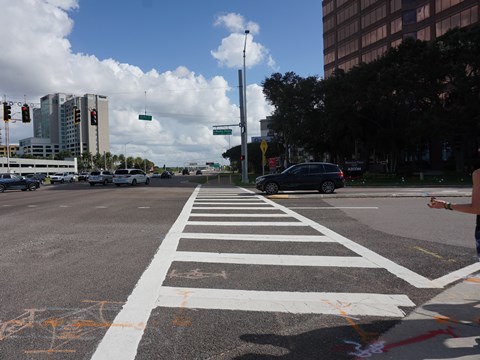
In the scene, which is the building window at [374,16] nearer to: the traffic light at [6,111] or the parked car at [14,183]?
the parked car at [14,183]

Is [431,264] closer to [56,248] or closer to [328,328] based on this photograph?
[328,328]

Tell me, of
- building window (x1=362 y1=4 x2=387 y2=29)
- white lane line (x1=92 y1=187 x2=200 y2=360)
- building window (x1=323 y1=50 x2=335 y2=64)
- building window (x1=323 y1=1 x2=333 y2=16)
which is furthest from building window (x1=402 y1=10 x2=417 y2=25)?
white lane line (x1=92 y1=187 x2=200 y2=360)

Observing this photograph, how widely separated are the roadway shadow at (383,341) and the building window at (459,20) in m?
53.9

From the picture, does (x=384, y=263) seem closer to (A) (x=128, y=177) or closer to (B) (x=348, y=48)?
(A) (x=128, y=177)

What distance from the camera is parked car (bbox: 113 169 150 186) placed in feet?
126

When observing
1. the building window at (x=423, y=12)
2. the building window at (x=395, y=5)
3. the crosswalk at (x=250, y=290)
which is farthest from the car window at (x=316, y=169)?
the building window at (x=395, y=5)

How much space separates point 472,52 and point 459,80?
106 inches

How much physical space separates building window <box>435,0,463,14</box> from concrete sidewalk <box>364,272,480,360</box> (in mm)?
59378

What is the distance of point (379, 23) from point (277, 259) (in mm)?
69028

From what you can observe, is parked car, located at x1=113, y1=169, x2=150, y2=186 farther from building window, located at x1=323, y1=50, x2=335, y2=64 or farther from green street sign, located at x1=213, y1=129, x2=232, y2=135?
building window, located at x1=323, y1=50, x2=335, y2=64

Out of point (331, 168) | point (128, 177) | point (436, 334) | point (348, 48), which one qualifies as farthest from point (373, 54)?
point (436, 334)

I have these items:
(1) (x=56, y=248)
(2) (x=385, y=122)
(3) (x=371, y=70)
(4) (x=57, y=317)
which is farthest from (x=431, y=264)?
(2) (x=385, y=122)

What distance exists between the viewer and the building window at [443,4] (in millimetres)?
53241

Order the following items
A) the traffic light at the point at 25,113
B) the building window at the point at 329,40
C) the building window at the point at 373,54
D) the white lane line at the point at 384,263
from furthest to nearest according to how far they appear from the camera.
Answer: the building window at the point at 329,40
the building window at the point at 373,54
the traffic light at the point at 25,113
the white lane line at the point at 384,263
